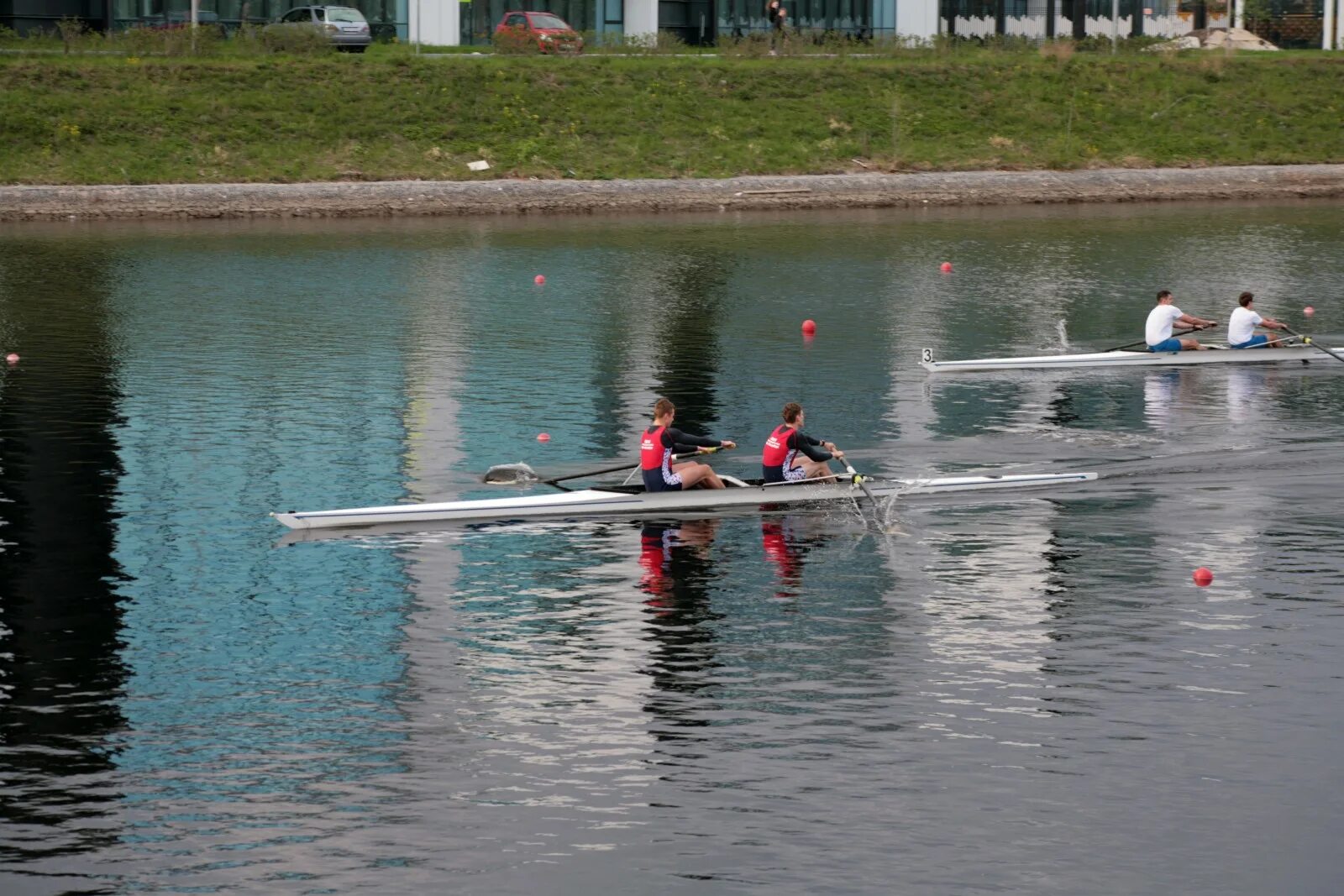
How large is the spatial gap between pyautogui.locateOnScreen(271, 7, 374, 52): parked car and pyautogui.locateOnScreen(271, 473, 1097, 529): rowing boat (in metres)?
48.9

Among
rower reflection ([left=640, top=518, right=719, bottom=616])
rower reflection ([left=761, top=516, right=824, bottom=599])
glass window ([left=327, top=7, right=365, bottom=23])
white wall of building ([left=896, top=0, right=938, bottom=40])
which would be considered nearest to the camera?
rower reflection ([left=640, top=518, right=719, bottom=616])

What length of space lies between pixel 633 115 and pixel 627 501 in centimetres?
4214

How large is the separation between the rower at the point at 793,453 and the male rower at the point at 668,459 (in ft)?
1.88

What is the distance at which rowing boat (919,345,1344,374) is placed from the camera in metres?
32.8

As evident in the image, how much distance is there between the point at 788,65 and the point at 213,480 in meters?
47.5

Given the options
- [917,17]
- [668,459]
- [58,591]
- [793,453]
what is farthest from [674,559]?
[917,17]

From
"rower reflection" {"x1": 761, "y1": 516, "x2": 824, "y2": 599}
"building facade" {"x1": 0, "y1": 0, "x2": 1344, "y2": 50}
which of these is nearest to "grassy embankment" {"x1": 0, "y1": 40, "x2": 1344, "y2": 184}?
"building facade" {"x1": 0, "y1": 0, "x2": 1344, "y2": 50}

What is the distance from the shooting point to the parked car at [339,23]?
67875 millimetres

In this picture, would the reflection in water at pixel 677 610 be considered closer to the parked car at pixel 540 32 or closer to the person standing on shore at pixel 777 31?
the parked car at pixel 540 32

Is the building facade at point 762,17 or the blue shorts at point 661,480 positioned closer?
the blue shorts at point 661,480

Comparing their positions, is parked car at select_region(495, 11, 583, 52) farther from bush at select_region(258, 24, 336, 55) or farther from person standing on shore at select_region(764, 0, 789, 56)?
person standing on shore at select_region(764, 0, 789, 56)

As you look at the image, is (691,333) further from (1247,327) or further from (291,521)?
(291,521)

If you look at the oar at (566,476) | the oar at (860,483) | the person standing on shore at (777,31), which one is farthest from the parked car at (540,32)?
the oar at (860,483)

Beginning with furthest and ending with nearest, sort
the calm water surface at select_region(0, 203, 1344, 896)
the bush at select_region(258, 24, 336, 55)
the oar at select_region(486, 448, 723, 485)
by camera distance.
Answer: the bush at select_region(258, 24, 336, 55) → the oar at select_region(486, 448, 723, 485) → the calm water surface at select_region(0, 203, 1344, 896)
